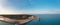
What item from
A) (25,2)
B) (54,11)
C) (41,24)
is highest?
(25,2)

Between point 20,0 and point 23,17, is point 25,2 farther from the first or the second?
point 23,17

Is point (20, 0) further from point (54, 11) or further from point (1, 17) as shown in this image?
point (54, 11)

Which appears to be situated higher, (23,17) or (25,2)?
(25,2)

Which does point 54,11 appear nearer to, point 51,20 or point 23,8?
point 51,20

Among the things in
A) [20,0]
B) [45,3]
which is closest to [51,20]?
[45,3]

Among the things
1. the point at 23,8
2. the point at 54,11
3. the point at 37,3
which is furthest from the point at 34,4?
the point at 54,11

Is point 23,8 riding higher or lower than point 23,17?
higher

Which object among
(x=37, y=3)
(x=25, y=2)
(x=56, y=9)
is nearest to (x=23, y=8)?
(x=25, y=2)
